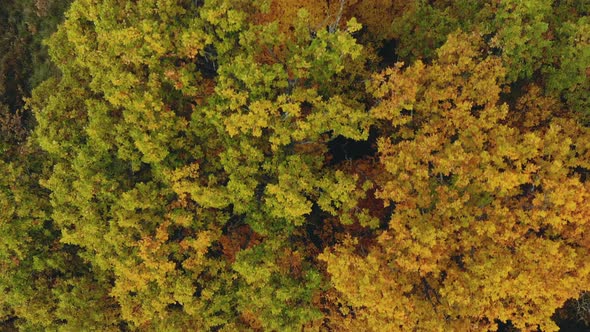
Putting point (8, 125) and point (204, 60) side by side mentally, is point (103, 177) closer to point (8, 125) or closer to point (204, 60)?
point (204, 60)

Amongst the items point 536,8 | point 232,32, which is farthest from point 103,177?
point 536,8

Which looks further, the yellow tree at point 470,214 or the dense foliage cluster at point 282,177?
the dense foliage cluster at point 282,177

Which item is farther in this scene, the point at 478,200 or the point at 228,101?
the point at 478,200

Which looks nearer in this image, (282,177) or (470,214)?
(282,177)

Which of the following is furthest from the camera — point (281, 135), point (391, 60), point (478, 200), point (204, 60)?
point (391, 60)

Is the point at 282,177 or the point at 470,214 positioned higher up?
the point at 470,214
